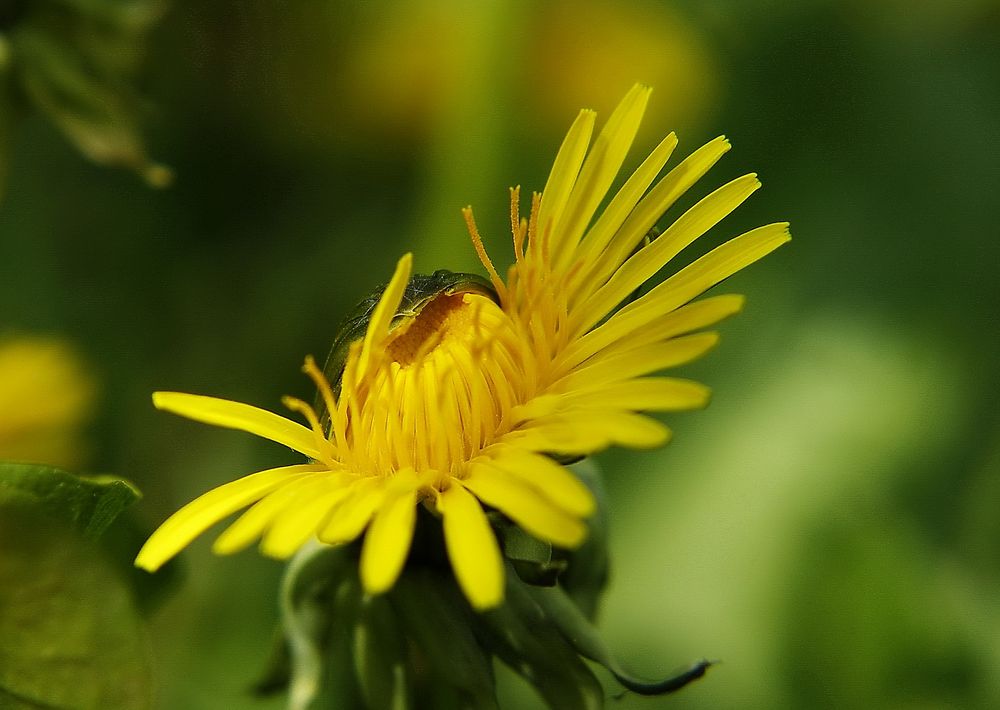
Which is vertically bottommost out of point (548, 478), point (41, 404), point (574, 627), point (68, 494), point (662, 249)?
point (41, 404)

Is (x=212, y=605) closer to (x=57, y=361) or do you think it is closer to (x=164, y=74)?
(x=57, y=361)

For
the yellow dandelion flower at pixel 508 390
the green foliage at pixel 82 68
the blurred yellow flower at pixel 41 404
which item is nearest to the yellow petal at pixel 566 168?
the yellow dandelion flower at pixel 508 390

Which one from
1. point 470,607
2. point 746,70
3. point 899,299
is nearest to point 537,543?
point 470,607

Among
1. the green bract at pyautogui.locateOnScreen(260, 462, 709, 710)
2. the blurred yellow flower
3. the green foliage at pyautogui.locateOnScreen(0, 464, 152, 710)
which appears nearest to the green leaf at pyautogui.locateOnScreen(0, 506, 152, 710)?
the green foliage at pyautogui.locateOnScreen(0, 464, 152, 710)

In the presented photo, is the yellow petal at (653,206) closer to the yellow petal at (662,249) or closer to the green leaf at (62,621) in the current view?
the yellow petal at (662,249)

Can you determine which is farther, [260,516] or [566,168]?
[566,168]

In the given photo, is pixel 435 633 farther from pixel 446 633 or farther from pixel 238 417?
pixel 238 417

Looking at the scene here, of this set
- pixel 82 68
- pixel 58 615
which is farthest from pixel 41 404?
pixel 58 615

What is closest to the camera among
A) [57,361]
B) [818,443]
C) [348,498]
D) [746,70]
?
[348,498]
